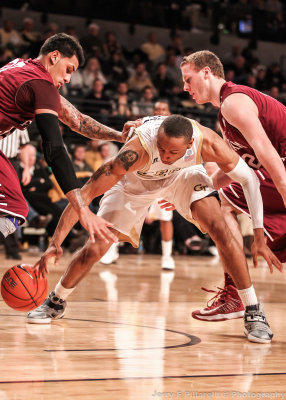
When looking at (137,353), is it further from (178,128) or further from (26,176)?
(26,176)

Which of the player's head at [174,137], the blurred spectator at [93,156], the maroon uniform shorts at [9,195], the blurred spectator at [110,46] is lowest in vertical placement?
the blurred spectator at [93,156]

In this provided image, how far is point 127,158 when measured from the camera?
3998mm

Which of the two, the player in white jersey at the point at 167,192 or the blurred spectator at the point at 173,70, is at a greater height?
the player in white jersey at the point at 167,192

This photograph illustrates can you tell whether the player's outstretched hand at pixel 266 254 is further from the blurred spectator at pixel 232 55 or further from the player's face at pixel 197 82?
the blurred spectator at pixel 232 55

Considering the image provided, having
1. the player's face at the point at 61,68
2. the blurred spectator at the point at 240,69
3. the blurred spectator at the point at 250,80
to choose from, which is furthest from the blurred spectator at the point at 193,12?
the player's face at the point at 61,68

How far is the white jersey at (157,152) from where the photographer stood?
409cm

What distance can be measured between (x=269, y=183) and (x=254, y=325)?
37.8 inches

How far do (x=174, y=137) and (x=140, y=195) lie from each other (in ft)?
2.31

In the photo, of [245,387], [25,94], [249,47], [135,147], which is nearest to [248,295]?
[135,147]

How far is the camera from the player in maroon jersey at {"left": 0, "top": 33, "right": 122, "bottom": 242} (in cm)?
326

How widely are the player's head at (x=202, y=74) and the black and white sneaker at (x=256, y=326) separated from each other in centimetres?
139

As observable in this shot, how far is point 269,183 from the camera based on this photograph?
14.7ft

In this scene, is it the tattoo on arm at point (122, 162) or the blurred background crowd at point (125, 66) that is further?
the blurred background crowd at point (125, 66)

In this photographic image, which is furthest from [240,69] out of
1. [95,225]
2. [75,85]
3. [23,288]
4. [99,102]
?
[95,225]
